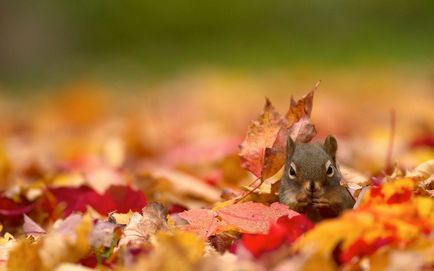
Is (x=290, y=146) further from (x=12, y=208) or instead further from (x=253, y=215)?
(x=12, y=208)

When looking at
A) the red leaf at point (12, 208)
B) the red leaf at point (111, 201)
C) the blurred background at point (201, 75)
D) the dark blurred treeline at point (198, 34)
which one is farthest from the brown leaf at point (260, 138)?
the dark blurred treeline at point (198, 34)

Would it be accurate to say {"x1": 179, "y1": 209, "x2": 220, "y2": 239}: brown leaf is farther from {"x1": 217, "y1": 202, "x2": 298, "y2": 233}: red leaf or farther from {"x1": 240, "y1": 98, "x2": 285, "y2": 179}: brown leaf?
{"x1": 240, "y1": 98, "x2": 285, "y2": 179}: brown leaf

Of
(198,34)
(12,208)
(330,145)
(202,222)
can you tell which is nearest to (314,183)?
(330,145)

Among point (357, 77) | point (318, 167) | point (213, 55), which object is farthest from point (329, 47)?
point (318, 167)

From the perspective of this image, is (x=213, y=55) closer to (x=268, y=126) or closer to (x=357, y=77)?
(x=357, y=77)

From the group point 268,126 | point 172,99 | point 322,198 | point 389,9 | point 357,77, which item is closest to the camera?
point 322,198

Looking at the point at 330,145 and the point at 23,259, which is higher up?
the point at 330,145

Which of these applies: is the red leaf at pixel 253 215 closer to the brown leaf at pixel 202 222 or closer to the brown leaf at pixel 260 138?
the brown leaf at pixel 202 222
